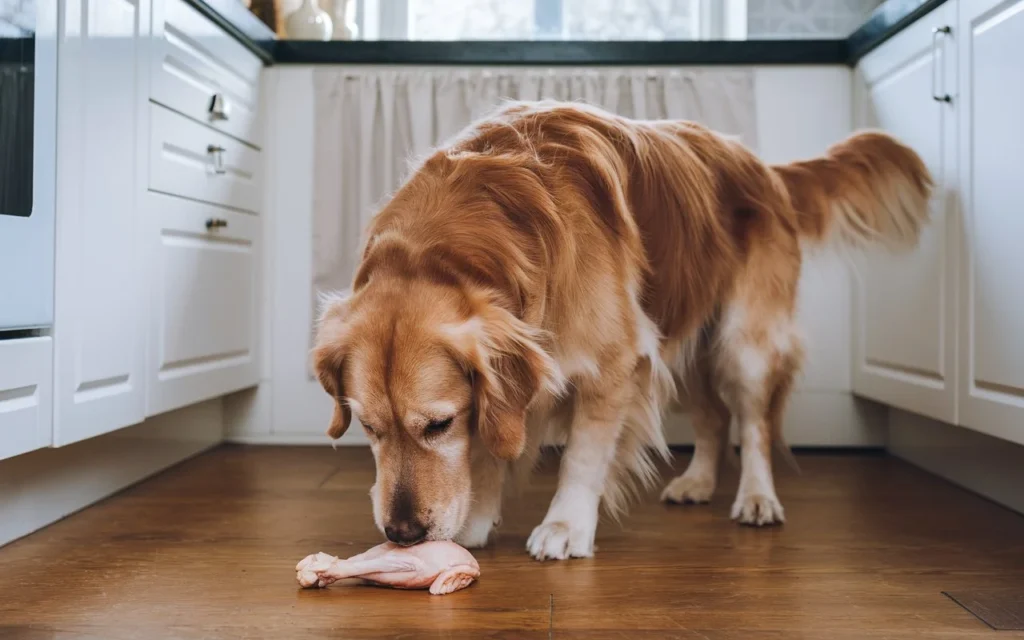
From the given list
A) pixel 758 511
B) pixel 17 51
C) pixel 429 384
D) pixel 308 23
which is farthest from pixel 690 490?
pixel 308 23

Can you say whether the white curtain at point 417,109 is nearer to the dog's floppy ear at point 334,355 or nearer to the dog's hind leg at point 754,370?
the dog's hind leg at point 754,370

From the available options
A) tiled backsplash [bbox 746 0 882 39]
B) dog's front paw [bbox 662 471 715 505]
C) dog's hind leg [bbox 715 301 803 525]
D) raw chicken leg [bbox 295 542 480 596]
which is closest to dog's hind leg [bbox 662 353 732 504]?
dog's front paw [bbox 662 471 715 505]

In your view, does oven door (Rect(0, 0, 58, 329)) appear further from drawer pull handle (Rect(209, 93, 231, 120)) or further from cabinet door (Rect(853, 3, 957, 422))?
cabinet door (Rect(853, 3, 957, 422))

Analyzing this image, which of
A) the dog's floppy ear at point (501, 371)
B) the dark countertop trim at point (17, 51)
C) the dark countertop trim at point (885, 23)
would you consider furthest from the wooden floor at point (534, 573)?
the dark countertop trim at point (885, 23)

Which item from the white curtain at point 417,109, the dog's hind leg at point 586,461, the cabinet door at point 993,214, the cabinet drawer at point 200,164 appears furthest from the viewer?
the white curtain at point 417,109

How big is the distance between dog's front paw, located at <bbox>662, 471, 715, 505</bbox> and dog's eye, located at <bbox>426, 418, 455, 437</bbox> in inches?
36.9

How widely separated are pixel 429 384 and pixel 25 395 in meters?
0.76

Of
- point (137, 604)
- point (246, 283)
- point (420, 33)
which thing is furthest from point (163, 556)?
point (420, 33)

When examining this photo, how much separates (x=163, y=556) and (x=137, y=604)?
11.8 inches

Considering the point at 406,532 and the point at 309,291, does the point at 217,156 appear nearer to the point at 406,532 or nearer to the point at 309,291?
the point at 309,291

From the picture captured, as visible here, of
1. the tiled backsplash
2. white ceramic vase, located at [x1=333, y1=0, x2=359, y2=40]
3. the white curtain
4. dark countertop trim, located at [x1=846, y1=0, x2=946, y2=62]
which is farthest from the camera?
the tiled backsplash

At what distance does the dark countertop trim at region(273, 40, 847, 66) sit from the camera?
10.2 ft

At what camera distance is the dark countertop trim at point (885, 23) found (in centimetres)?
252

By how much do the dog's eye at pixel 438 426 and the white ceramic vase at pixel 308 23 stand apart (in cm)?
218
